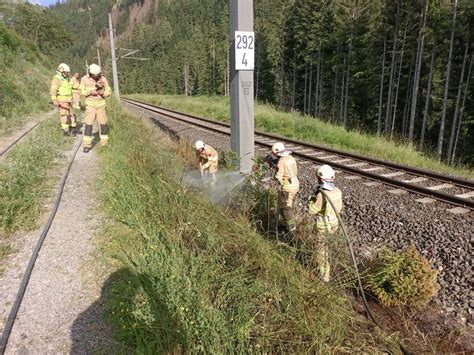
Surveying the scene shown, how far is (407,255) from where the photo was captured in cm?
368

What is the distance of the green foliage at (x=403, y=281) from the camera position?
11.4ft

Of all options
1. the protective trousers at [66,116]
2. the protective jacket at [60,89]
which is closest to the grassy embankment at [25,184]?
the protective trousers at [66,116]

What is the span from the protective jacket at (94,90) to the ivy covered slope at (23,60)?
13.7ft

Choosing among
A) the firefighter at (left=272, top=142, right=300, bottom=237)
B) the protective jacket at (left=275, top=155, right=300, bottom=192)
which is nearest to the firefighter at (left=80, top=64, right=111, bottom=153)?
the firefighter at (left=272, top=142, right=300, bottom=237)

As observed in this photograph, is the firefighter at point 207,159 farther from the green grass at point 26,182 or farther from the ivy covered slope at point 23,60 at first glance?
the ivy covered slope at point 23,60

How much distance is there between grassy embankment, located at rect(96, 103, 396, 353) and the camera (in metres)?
2.41

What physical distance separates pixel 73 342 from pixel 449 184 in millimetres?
7199

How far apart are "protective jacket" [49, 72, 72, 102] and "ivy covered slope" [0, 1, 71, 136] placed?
7.06 ft

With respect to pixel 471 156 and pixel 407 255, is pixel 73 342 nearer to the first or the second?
pixel 407 255

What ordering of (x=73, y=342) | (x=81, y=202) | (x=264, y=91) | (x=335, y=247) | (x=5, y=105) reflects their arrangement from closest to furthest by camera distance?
(x=73, y=342) → (x=335, y=247) → (x=81, y=202) → (x=5, y=105) → (x=264, y=91)

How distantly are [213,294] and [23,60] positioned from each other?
87.6ft

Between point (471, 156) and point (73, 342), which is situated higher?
point (73, 342)

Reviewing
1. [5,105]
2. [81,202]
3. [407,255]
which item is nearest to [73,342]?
[81,202]

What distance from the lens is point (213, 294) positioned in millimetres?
2779
